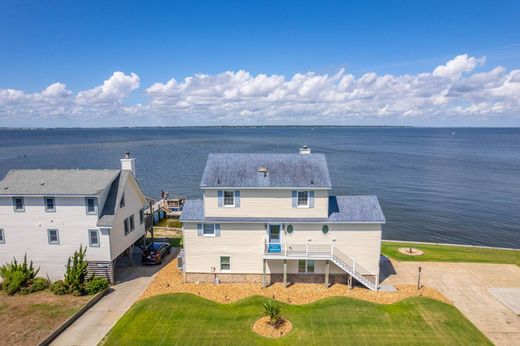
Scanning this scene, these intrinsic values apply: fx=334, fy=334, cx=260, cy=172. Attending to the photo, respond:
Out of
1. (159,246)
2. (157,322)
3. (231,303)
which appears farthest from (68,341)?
(159,246)

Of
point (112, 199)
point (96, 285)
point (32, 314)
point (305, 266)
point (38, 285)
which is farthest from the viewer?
point (112, 199)

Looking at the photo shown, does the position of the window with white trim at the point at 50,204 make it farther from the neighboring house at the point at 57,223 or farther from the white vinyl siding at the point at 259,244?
the white vinyl siding at the point at 259,244

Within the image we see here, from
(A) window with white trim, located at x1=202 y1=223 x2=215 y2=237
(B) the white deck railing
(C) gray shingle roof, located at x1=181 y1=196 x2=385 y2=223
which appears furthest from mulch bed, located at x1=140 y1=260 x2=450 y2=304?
(C) gray shingle roof, located at x1=181 y1=196 x2=385 y2=223

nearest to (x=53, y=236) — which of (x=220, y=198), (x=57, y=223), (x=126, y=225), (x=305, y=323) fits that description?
(x=57, y=223)

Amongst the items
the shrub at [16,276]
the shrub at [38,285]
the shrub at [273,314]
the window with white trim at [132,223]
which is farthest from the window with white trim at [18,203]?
the shrub at [273,314]

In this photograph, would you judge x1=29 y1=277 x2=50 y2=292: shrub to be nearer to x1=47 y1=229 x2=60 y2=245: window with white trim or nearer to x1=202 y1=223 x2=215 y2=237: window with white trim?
x1=47 y1=229 x2=60 y2=245: window with white trim

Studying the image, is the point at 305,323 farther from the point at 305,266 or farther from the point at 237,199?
the point at 237,199

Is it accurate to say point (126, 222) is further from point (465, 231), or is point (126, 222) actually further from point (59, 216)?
point (465, 231)
